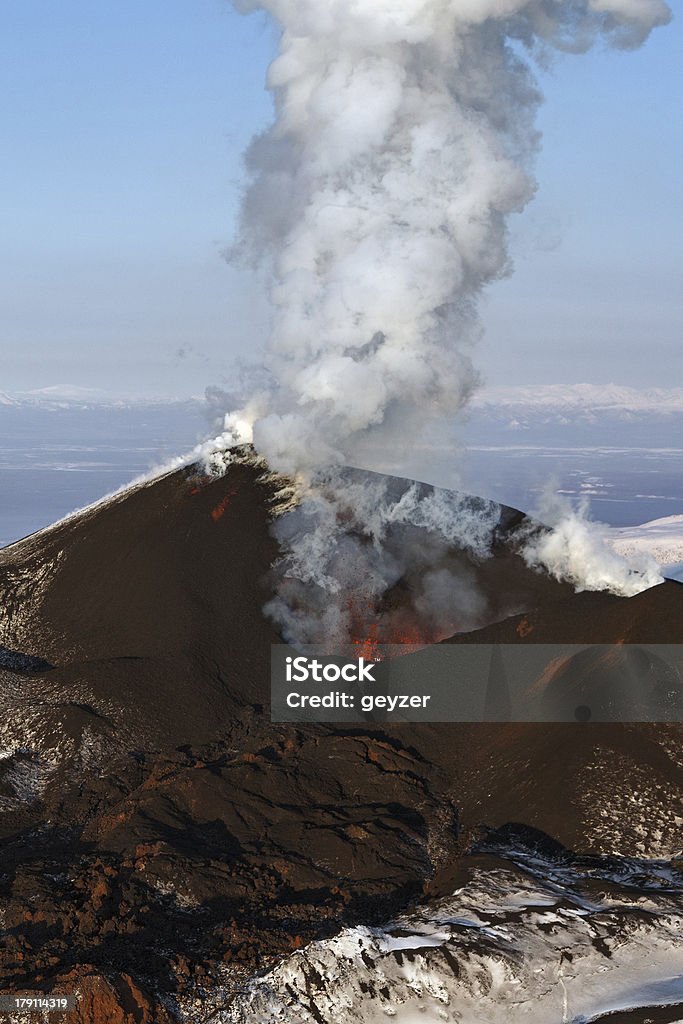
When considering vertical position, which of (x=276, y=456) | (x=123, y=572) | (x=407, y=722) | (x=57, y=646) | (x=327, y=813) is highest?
(x=276, y=456)

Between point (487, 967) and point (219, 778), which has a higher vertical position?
point (219, 778)

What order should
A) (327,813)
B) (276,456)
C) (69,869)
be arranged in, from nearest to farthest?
(69,869) → (327,813) → (276,456)

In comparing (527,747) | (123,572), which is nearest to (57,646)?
(123,572)

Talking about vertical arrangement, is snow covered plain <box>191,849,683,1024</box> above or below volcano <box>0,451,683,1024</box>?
below

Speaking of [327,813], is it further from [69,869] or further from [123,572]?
[123,572]

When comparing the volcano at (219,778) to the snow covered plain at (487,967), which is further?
the volcano at (219,778)

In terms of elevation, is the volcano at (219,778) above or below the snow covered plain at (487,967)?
above

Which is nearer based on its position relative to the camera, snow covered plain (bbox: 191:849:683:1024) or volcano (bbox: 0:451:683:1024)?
snow covered plain (bbox: 191:849:683:1024)

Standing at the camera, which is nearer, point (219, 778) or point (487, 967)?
point (487, 967)
